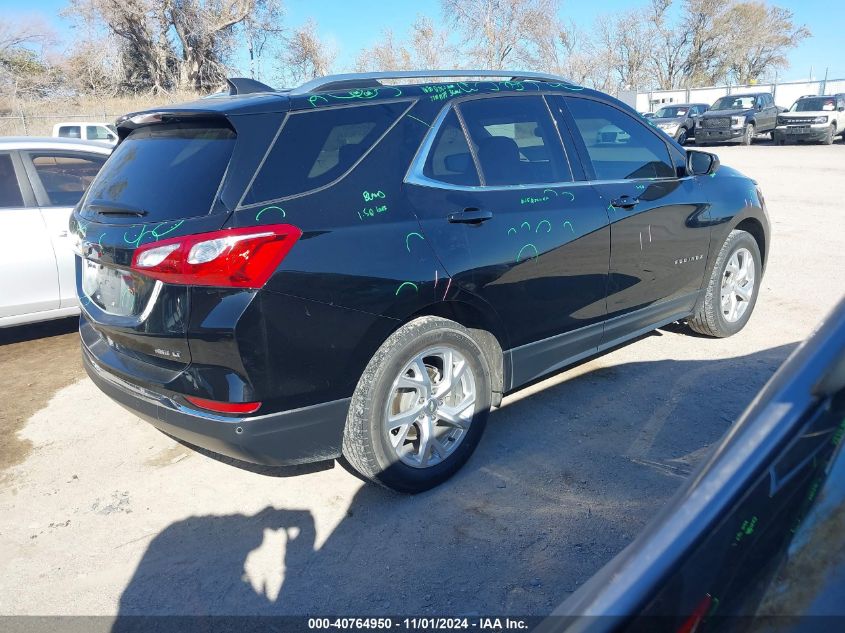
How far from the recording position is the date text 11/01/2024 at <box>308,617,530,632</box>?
2486mm

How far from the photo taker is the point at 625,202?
4059 mm

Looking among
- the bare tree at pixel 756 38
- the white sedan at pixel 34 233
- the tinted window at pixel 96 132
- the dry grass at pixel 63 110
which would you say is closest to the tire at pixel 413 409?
the white sedan at pixel 34 233

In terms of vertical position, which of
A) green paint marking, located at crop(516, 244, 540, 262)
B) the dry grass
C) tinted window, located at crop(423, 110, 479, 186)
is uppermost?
the dry grass

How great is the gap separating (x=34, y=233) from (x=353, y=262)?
3.60 m

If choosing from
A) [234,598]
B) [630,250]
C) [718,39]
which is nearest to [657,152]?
[630,250]

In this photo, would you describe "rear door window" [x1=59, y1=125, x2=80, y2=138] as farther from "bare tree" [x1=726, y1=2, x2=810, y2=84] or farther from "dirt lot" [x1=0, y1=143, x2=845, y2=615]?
"bare tree" [x1=726, y1=2, x2=810, y2=84]

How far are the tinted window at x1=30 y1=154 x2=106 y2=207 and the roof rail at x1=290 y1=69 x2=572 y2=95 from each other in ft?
9.85

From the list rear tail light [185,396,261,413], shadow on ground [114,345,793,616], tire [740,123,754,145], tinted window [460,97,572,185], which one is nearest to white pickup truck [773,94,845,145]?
tire [740,123,754,145]

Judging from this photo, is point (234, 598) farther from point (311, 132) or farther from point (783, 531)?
point (783, 531)

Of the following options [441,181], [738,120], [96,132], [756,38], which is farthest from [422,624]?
[756,38]

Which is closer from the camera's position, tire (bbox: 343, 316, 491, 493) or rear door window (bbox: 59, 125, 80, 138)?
tire (bbox: 343, 316, 491, 493)

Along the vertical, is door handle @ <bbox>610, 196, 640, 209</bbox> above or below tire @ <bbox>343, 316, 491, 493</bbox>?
above

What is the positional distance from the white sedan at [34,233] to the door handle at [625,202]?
4.09 meters

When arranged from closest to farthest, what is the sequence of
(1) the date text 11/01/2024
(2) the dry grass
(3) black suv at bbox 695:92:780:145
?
(1) the date text 11/01/2024
(3) black suv at bbox 695:92:780:145
(2) the dry grass
